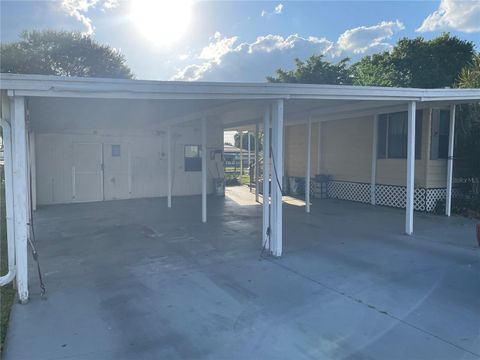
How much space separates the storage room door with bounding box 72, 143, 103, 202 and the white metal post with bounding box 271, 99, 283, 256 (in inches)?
331

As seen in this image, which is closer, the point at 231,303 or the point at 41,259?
the point at 231,303

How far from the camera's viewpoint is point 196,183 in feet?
47.7

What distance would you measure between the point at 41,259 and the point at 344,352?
489 centimetres

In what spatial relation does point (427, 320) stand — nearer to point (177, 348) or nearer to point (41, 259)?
point (177, 348)

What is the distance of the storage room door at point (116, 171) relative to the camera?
42.3ft

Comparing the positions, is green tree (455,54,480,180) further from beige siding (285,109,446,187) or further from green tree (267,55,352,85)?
green tree (267,55,352,85)

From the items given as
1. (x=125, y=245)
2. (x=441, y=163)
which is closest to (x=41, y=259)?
(x=125, y=245)

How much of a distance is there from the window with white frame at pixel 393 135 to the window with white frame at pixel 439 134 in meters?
0.37

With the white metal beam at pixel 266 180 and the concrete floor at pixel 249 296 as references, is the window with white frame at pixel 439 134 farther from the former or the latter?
the white metal beam at pixel 266 180

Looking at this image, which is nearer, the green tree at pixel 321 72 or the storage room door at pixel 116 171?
the storage room door at pixel 116 171

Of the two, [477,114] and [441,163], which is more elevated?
[477,114]

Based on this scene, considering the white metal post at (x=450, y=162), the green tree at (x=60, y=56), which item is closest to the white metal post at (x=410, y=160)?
the white metal post at (x=450, y=162)

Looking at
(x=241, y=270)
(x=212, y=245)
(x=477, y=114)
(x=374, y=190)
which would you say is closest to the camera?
(x=241, y=270)

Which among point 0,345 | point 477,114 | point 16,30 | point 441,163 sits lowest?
point 0,345
